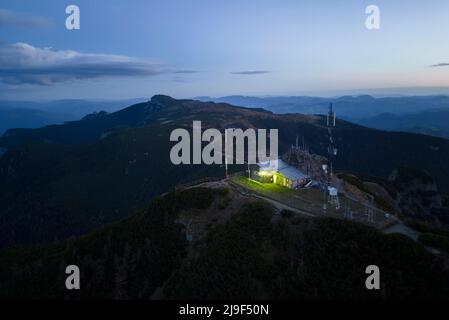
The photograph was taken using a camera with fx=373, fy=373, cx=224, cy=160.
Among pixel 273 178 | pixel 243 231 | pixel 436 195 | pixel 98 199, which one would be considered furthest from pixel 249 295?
pixel 98 199

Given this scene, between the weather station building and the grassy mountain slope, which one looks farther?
the weather station building

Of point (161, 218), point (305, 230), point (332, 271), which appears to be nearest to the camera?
point (332, 271)

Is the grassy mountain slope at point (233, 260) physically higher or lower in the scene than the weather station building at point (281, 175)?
lower

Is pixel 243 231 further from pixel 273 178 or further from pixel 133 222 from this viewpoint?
pixel 133 222

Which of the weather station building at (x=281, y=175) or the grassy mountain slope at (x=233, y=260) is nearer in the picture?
the grassy mountain slope at (x=233, y=260)

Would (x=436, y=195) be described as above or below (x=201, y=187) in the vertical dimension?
below

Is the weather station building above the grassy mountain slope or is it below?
above

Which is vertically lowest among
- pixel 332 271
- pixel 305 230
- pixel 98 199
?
pixel 98 199
